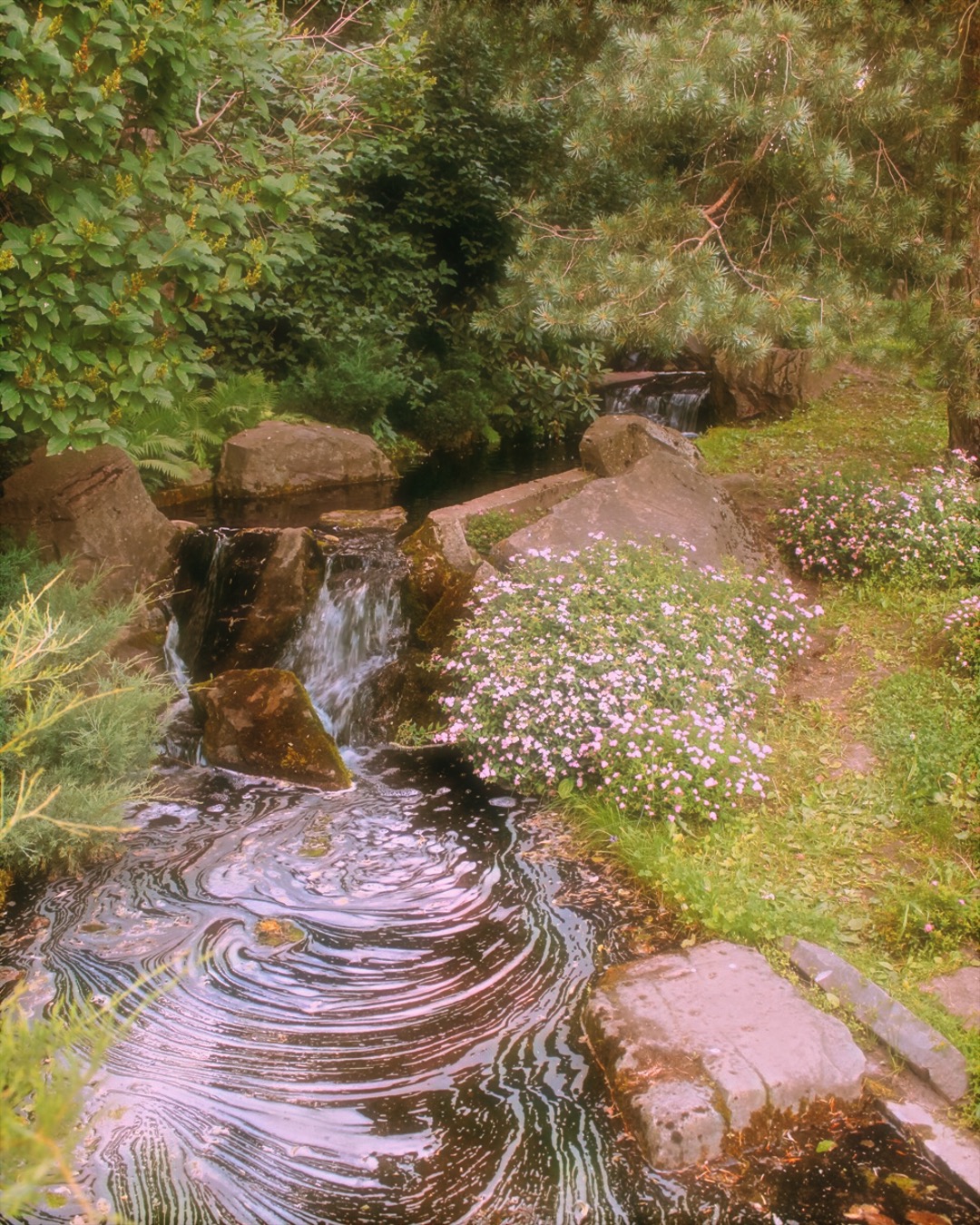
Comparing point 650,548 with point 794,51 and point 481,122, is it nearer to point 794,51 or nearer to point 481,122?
point 794,51

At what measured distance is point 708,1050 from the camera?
3.88 meters

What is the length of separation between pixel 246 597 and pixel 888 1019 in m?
6.14

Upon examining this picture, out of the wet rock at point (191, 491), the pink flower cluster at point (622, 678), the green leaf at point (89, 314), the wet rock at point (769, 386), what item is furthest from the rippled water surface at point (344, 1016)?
the wet rock at point (769, 386)

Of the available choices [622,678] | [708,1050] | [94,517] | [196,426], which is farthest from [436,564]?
[196,426]

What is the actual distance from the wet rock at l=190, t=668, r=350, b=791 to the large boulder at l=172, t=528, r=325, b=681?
1.19m

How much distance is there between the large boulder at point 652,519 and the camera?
789 cm

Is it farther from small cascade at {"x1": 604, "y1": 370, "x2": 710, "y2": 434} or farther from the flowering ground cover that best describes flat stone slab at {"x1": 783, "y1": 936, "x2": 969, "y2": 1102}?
small cascade at {"x1": 604, "y1": 370, "x2": 710, "y2": 434}

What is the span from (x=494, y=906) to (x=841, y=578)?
4.80 meters

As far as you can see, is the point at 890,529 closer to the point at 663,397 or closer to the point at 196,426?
the point at 196,426

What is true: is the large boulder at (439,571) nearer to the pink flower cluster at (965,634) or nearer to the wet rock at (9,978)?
the pink flower cluster at (965,634)

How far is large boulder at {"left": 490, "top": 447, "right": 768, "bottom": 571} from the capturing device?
7.89 metres

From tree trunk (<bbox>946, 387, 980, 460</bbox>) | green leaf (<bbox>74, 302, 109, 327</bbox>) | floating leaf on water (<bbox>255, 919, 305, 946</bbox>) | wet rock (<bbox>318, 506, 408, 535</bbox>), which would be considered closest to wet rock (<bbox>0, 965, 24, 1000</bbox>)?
floating leaf on water (<bbox>255, 919, 305, 946</bbox>)

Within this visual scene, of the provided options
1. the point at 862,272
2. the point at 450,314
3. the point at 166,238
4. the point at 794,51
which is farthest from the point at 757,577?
the point at 450,314

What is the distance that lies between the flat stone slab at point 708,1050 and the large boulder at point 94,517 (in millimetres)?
6030
